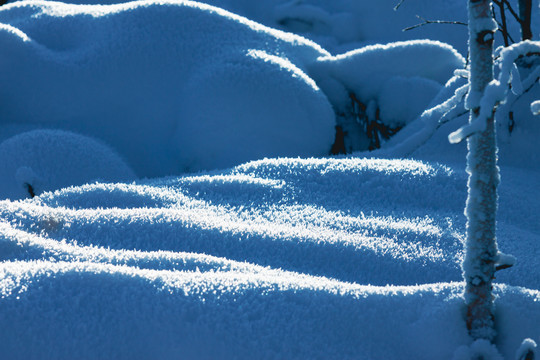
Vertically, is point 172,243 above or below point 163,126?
below

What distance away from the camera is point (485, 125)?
90 centimetres

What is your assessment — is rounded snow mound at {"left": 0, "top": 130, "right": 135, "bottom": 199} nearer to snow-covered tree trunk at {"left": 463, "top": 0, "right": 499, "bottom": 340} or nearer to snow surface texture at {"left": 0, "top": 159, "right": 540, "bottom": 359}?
snow surface texture at {"left": 0, "top": 159, "right": 540, "bottom": 359}

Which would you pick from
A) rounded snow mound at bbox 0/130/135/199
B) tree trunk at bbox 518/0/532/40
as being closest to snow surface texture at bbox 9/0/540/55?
tree trunk at bbox 518/0/532/40

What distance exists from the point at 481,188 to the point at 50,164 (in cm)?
171

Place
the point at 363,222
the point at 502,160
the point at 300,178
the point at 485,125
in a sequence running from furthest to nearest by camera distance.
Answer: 1. the point at 502,160
2. the point at 300,178
3. the point at 363,222
4. the point at 485,125

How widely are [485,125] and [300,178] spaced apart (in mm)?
1037

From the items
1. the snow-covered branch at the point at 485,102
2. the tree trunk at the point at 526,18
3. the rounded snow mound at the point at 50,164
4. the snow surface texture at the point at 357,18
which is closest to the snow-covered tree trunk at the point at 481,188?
the snow-covered branch at the point at 485,102

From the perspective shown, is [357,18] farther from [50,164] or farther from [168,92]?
[50,164]

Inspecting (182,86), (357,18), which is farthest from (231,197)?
(357,18)

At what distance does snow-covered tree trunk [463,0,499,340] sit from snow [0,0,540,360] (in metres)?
0.04

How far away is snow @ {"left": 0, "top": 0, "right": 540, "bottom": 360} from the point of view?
1.08 metres

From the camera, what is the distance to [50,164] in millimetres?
2186

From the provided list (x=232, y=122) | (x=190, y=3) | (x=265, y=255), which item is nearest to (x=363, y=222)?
(x=265, y=255)

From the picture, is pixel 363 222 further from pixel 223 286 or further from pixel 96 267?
pixel 96 267
